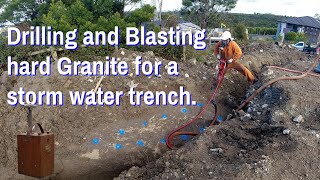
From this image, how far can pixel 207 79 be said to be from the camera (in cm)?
859

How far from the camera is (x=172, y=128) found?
23.2 feet

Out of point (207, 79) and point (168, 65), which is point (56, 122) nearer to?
point (168, 65)

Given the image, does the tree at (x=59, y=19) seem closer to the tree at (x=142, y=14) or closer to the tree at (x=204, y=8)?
the tree at (x=142, y=14)

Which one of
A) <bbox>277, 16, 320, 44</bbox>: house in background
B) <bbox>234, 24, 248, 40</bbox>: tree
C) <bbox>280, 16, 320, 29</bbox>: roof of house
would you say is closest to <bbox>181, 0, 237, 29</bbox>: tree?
<bbox>234, 24, 248, 40</bbox>: tree

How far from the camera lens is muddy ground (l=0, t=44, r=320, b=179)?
4578mm

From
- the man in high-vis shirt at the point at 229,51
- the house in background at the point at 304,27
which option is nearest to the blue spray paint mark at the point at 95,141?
the man in high-vis shirt at the point at 229,51

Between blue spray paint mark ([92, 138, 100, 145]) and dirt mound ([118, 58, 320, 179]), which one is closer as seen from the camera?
dirt mound ([118, 58, 320, 179])

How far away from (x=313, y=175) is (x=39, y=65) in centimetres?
659

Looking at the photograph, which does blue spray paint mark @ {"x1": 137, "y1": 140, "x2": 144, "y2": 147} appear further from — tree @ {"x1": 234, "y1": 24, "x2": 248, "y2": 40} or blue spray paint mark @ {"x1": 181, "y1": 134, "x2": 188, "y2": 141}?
tree @ {"x1": 234, "y1": 24, "x2": 248, "y2": 40}

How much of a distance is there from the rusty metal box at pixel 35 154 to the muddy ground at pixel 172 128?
61.6 inches

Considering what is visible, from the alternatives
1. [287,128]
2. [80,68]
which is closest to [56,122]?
[80,68]

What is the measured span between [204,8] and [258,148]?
2077 centimetres

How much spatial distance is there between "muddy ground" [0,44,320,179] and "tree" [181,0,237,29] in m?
15.3

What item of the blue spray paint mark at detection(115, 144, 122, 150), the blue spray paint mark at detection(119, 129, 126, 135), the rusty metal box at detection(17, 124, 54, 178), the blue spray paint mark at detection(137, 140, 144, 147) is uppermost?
the rusty metal box at detection(17, 124, 54, 178)
